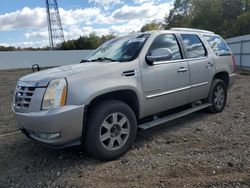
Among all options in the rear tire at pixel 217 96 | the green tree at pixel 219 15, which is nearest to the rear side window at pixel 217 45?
the rear tire at pixel 217 96

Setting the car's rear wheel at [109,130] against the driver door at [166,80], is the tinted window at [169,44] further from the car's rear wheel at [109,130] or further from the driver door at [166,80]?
the car's rear wheel at [109,130]

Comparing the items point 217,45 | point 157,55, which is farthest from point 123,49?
point 217,45

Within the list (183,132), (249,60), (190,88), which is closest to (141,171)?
(183,132)

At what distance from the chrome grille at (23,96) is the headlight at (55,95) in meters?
0.27

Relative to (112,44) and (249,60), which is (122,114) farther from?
(249,60)

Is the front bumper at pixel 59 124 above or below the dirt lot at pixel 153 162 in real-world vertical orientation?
above

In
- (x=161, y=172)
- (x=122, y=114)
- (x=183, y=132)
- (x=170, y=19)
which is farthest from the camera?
(x=170, y=19)

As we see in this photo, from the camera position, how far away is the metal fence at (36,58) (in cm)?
3600

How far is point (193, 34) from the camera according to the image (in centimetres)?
577

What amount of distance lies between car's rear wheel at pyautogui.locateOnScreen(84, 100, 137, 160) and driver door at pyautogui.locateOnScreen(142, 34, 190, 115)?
19.1 inches

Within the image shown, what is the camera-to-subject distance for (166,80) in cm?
475

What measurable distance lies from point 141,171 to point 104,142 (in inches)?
26.8

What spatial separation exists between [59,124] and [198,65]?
311 cm

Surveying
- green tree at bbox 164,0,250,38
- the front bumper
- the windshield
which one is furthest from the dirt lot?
green tree at bbox 164,0,250,38
